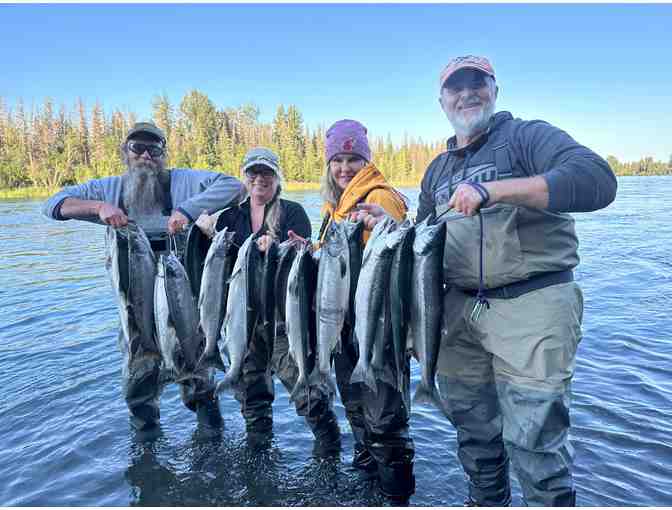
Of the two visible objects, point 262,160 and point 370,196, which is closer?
point 370,196

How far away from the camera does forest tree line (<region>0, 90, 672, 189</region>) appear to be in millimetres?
70438

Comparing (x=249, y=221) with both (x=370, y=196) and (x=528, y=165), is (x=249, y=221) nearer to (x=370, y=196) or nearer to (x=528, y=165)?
(x=370, y=196)

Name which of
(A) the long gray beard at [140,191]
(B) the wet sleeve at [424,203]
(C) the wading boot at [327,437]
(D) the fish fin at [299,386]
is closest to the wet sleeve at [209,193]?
(A) the long gray beard at [140,191]

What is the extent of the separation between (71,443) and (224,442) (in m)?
2.03

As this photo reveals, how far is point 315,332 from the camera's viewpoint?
13.3 feet

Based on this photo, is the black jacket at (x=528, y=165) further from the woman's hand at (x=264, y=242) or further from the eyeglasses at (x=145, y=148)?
the eyeglasses at (x=145, y=148)

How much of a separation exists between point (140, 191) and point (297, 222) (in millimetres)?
1638

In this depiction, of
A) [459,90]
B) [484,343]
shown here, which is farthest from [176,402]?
[459,90]

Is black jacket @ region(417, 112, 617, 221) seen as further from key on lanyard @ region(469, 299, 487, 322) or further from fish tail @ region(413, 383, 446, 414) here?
fish tail @ region(413, 383, 446, 414)

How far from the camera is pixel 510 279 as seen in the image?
3.17 metres

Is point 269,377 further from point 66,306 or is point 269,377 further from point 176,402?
point 66,306

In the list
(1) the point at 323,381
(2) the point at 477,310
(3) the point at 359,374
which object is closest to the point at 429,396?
(3) the point at 359,374

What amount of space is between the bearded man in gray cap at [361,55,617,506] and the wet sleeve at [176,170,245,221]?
167cm

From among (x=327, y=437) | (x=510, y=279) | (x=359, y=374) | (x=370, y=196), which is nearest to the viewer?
(x=510, y=279)
